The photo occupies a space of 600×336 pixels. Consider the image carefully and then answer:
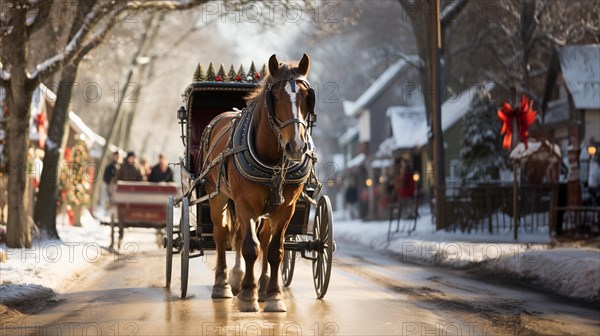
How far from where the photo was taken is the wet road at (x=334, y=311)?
893 centimetres

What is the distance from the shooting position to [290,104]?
9.59 meters

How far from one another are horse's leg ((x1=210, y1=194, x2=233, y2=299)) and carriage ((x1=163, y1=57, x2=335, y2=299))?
0.22 meters

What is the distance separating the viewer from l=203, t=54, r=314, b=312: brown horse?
9.63 metres

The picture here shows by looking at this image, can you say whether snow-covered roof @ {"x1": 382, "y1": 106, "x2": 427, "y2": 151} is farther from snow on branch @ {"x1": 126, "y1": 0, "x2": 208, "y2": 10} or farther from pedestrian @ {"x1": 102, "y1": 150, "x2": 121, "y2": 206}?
snow on branch @ {"x1": 126, "y1": 0, "x2": 208, "y2": 10}

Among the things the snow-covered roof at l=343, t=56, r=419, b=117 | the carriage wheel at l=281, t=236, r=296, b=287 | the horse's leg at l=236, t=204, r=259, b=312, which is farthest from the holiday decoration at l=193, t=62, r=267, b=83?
the snow-covered roof at l=343, t=56, r=419, b=117

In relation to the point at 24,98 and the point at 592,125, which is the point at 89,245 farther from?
the point at 592,125

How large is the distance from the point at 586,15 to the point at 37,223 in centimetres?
2052

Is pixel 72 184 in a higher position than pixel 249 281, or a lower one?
higher

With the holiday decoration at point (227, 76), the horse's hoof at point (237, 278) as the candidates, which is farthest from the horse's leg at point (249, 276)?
the holiday decoration at point (227, 76)

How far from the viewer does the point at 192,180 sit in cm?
1245

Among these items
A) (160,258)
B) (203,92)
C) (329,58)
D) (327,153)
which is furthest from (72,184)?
(327,153)

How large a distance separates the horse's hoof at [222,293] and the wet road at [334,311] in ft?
0.65

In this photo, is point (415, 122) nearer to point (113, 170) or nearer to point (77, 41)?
point (113, 170)

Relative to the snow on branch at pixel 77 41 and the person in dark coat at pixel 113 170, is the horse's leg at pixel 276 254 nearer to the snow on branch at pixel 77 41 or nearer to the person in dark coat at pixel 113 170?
the snow on branch at pixel 77 41
